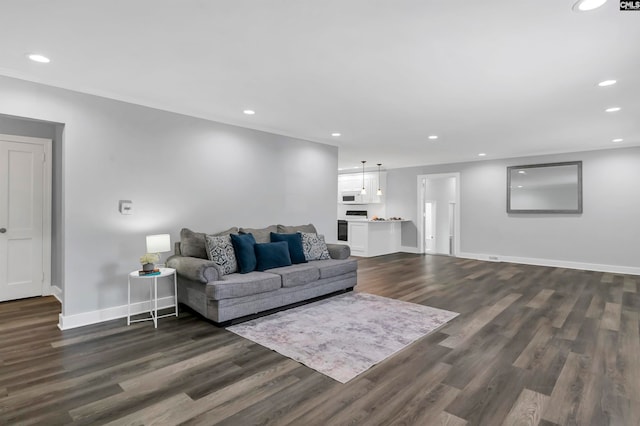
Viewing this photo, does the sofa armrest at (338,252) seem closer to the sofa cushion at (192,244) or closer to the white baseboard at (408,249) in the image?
the sofa cushion at (192,244)

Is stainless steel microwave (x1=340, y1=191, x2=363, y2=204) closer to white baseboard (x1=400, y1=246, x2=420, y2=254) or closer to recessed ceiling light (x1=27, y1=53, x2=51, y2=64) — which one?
white baseboard (x1=400, y1=246, x2=420, y2=254)

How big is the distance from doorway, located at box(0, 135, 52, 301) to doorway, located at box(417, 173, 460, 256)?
7.92m

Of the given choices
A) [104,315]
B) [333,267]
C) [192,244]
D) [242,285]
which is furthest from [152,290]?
[333,267]

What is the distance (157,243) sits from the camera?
12.1 feet

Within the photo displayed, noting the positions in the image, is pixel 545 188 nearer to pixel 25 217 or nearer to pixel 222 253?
pixel 222 253

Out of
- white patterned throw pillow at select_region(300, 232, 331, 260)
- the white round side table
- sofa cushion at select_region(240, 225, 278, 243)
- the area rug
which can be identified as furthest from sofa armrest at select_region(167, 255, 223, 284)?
white patterned throw pillow at select_region(300, 232, 331, 260)

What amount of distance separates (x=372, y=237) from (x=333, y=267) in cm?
415

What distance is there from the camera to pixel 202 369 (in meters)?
2.61

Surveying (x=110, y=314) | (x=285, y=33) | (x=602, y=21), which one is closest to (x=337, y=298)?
(x=110, y=314)

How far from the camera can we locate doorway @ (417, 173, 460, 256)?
9.24 m

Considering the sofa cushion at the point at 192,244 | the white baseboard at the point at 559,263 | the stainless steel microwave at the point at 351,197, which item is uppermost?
the stainless steel microwave at the point at 351,197

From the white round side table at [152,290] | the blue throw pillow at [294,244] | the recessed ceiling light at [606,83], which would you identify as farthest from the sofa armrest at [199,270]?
the recessed ceiling light at [606,83]

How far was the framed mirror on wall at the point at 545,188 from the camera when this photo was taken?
6.93m

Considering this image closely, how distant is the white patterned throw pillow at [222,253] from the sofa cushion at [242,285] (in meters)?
0.15
